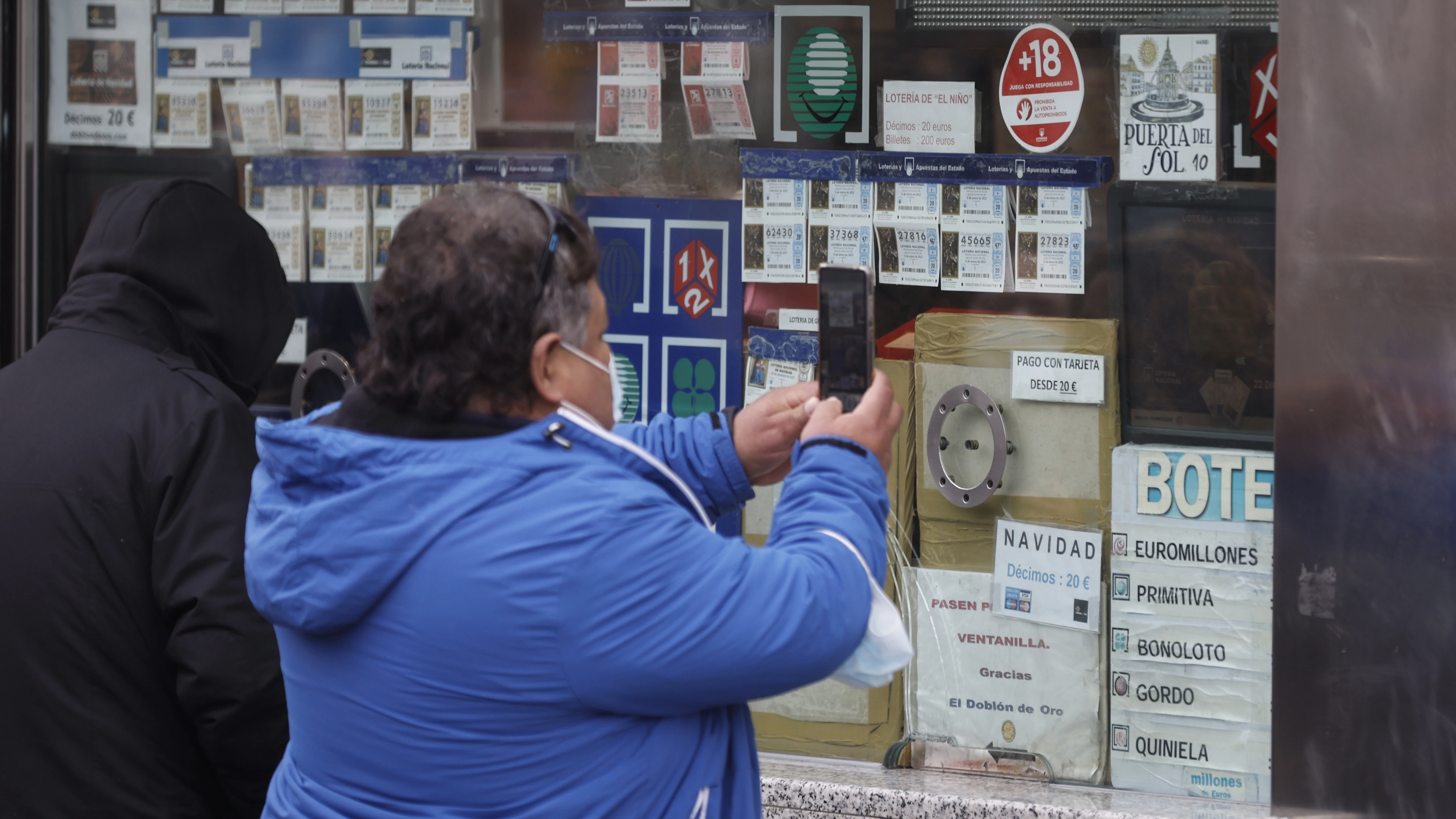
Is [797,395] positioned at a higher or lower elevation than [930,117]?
lower

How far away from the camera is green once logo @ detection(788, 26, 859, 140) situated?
11.4ft

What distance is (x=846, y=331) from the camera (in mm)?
1927

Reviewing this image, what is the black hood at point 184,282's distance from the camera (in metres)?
2.30

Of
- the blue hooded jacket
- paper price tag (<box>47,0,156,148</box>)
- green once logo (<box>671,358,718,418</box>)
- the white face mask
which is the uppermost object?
paper price tag (<box>47,0,156,148</box>)

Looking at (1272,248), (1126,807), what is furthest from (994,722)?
(1272,248)

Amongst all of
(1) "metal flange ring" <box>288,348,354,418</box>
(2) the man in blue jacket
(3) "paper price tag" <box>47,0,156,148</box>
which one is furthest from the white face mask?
(3) "paper price tag" <box>47,0,156,148</box>

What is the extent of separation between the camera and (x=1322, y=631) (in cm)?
265

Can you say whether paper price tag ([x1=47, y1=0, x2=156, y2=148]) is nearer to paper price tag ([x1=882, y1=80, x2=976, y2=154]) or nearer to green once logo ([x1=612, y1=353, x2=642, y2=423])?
green once logo ([x1=612, y1=353, x2=642, y2=423])

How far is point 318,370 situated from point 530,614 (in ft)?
9.09

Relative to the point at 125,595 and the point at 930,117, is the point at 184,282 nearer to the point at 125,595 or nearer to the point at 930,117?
the point at 125,595

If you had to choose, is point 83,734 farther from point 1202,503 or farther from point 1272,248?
point 1272,248

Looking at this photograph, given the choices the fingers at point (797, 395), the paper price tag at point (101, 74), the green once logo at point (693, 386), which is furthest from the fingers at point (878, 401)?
the paper price tag at point (101, 74)

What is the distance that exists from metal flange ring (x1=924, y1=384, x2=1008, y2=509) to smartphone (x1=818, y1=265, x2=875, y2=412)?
1.51 meters

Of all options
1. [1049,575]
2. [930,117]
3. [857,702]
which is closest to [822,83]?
[930,117]
